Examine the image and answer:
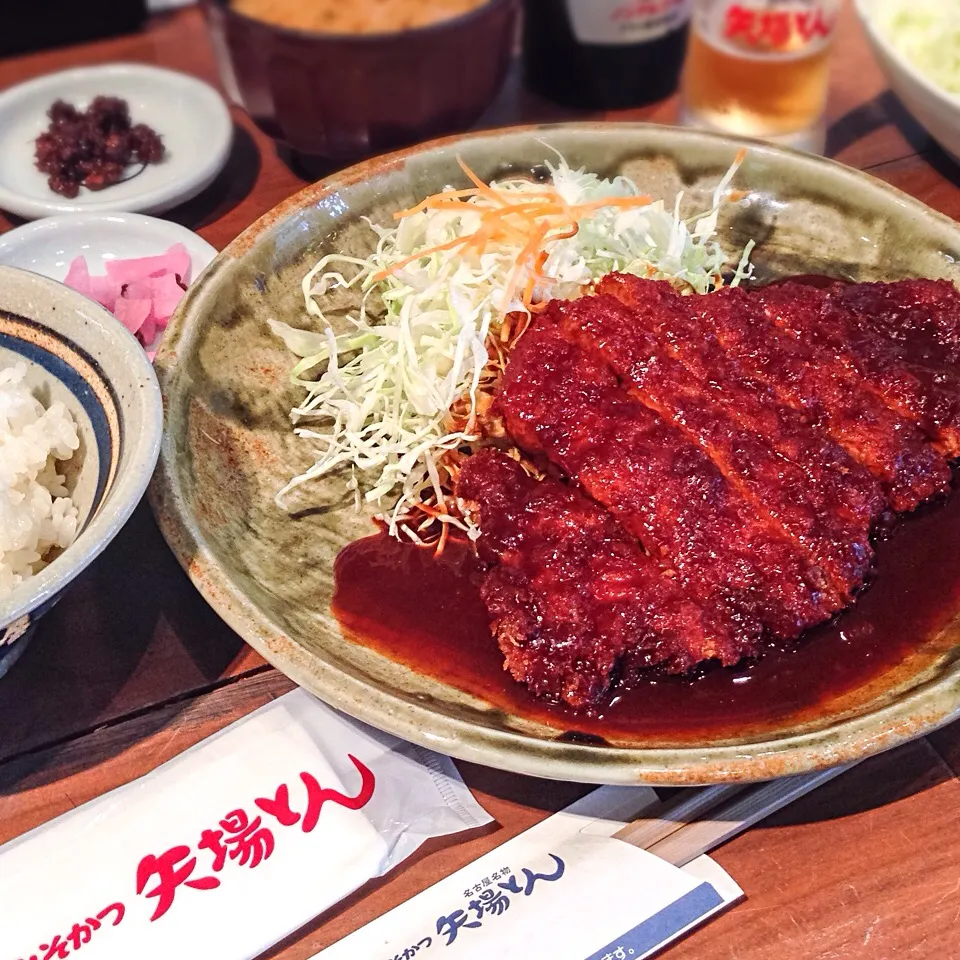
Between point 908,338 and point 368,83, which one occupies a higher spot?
point 368,83

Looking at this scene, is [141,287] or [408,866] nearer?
[408,866]

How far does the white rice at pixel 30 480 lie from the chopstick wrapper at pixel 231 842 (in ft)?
1.50

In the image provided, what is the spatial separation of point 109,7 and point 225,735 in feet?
11.6

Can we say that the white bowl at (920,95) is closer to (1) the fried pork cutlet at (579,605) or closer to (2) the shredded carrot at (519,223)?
(2) the shredded carrot at (519,223)

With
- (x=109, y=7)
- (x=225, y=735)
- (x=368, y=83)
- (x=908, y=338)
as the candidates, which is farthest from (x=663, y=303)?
(x=109, y=7)

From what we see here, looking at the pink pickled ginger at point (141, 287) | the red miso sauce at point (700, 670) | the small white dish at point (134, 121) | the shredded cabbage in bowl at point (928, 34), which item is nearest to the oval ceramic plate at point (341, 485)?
the red miso sauce at point (700, 670)

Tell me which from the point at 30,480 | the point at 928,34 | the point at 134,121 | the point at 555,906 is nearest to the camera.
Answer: the point at 555,906

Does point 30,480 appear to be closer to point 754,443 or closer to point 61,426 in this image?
point 61,426

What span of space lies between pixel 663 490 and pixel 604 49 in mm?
2181

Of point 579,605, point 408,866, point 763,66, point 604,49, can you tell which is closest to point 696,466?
point 579,605

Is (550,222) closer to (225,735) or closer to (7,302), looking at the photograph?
(7,302)

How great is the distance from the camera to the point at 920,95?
2832 millimetres

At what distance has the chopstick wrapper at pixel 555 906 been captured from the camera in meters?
1.41

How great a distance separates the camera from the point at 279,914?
1.44 m
